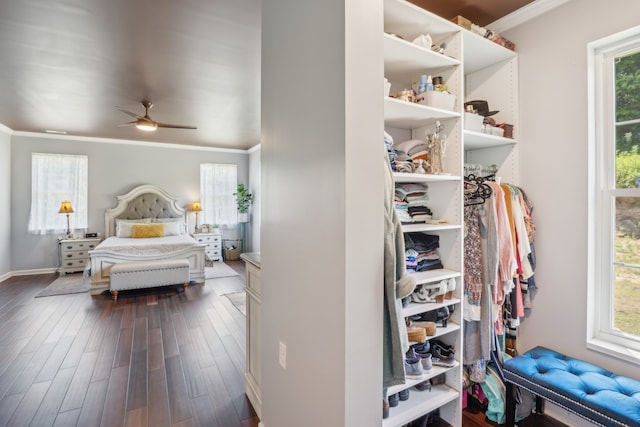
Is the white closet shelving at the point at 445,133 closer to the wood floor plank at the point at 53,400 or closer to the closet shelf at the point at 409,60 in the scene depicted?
the closet shelf at the point at 409,60

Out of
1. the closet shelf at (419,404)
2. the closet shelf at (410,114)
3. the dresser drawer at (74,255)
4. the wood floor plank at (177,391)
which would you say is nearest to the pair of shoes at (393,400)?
the closet shelf at (419,404)

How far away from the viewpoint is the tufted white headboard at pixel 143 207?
6332 mm

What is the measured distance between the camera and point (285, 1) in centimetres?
155

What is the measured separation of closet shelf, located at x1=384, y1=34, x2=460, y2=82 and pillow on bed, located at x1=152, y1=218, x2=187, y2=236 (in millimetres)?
5769

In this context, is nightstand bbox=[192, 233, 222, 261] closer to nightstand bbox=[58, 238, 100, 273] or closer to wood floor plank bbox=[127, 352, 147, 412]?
nightstand bbox=[58, 238, 100, 273]

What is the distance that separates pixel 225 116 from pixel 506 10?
3652 mm

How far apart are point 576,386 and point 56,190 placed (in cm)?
788

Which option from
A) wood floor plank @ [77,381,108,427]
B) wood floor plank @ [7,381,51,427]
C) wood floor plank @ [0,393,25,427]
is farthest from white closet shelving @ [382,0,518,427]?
wood floor plank @ [0,393,25,427]

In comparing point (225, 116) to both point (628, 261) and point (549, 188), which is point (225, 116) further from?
point (628, 261)

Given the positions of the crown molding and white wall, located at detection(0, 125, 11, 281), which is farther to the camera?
white wall, located at detection(0, 125, 11, 281)

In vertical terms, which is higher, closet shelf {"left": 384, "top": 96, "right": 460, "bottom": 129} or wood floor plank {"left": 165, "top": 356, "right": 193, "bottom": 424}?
closet shelf {"left": 384, "top": 96, "right": 460, "bottom": 129}

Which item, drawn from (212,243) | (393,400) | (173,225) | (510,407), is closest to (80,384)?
(393,400)

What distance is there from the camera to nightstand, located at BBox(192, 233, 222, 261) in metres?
6.91

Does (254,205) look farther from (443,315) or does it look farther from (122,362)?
(443,315)
